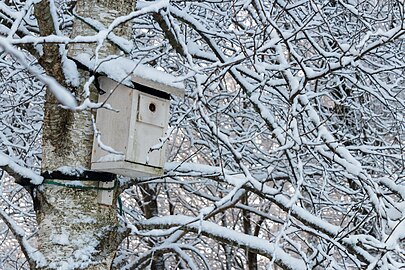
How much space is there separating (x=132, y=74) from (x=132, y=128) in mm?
207

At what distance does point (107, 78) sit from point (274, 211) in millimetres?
8559

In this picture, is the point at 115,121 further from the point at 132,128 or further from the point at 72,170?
the point at 72,170

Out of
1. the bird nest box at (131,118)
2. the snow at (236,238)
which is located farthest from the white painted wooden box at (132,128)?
the snow at (236,238)

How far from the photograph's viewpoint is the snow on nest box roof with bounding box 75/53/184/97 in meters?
2.50

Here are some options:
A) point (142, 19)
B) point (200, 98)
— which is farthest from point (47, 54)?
point (142, 19)

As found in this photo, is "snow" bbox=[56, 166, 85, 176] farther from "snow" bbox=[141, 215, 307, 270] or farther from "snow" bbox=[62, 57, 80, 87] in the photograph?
"snow" bbox=[141, 215, 307, 270]

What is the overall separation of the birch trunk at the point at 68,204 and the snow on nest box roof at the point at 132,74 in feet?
0.40

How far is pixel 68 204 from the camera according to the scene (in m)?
2.54

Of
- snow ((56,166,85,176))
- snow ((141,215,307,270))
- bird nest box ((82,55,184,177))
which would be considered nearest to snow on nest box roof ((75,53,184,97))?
bird nest box ((82,55,184,177))

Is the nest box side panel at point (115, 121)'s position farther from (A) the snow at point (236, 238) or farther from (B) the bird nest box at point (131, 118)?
(A) the snow at point (236, 238)

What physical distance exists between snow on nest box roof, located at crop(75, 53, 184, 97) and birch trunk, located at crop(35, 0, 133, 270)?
12 centimetres

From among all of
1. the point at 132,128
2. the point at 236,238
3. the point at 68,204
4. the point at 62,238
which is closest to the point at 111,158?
the point at 132,128

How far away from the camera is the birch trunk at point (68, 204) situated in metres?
2.49

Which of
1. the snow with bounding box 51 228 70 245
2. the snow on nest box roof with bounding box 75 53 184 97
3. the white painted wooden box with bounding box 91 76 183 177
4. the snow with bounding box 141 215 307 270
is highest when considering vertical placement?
the snow on nest box roof with bounding box 75 53 184 97
